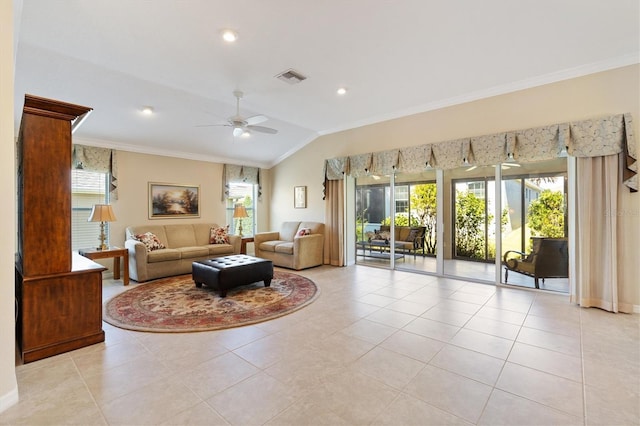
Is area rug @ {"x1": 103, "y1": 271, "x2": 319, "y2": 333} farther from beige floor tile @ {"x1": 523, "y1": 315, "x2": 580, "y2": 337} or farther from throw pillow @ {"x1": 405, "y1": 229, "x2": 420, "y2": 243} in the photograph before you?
beige floor tile @ {"x1": 523, "y1": 315, "x2": 580, "y2": 337}

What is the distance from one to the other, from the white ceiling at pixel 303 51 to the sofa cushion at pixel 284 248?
2.68 metres

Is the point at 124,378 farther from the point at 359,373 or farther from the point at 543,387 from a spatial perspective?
the point at 543,387

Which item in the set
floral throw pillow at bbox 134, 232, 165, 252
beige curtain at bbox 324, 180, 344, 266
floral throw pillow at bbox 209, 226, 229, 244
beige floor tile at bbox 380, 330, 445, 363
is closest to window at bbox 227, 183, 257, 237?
floral throw pillow at bbox 209, 226, 229, 244

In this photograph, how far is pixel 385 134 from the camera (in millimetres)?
5855

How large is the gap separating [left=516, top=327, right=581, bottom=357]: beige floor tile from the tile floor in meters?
0.02

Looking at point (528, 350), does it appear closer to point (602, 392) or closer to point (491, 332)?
point (491, 332)

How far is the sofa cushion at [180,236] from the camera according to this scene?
6.27m

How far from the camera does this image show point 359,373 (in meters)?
2.28

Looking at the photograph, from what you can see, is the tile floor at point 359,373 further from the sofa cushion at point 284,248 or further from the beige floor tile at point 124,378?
the sofa cushion at point 284,248

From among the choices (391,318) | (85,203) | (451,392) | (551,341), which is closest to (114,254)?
(85,203)

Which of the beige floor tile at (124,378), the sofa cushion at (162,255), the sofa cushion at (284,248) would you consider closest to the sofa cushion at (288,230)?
the sofa cushion at (284,248)

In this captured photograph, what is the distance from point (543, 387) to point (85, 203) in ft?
22.9

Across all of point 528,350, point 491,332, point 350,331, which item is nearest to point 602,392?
point 528,350

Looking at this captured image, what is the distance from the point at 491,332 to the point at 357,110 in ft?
13.3
